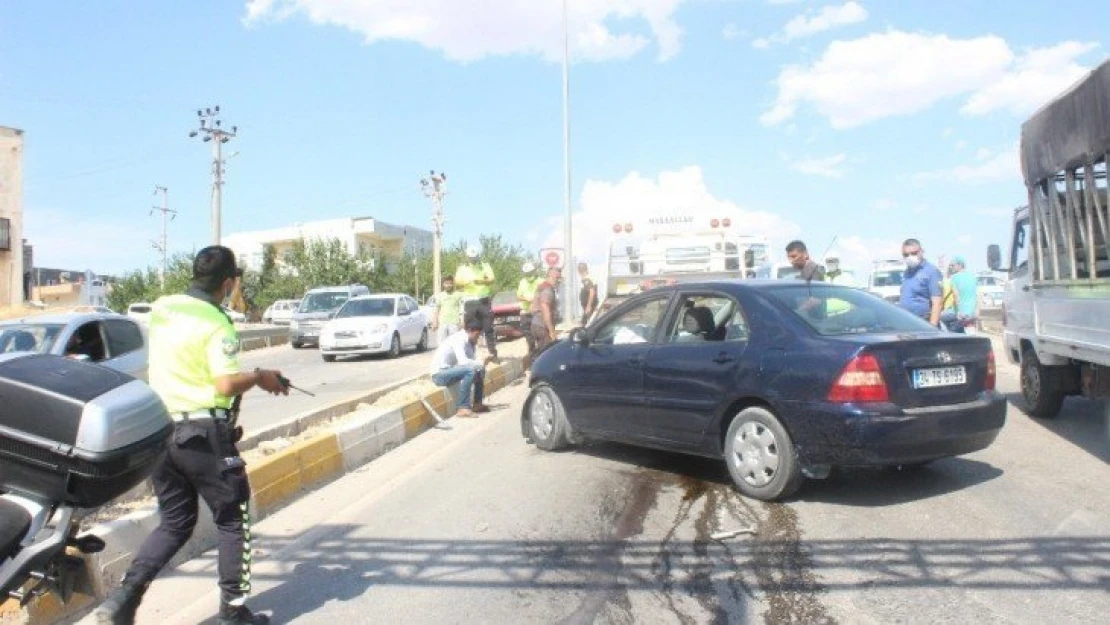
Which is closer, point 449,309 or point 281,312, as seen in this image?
point 449,309

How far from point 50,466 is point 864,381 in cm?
443

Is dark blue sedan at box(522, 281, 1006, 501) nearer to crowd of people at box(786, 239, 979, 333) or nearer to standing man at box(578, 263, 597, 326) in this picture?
crowd of people at box(786, 239, 979, 333)

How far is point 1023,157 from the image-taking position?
8.88 metres

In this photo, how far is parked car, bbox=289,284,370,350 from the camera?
2523cm

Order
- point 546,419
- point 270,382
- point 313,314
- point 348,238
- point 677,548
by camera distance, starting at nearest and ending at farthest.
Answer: point 270,382 → point 677,548 → point 546,419 → point 313,314 → point 348,238

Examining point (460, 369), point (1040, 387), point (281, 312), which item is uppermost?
point (281, 312)

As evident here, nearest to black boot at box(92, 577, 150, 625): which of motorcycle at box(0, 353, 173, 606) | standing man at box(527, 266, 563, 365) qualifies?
motorcycle at box(0, 353, 173, 606)

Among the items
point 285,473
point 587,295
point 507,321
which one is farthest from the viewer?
point 507,321

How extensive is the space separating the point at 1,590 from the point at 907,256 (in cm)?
981

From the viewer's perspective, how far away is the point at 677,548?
5.18m

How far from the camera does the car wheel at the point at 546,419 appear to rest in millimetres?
8047

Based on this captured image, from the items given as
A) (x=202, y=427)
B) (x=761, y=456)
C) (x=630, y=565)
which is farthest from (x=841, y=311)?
(x=202, y=427)

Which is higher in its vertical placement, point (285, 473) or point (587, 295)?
point (587, 295)

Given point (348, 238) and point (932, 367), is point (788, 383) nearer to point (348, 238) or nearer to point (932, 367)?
point (932, 367)
